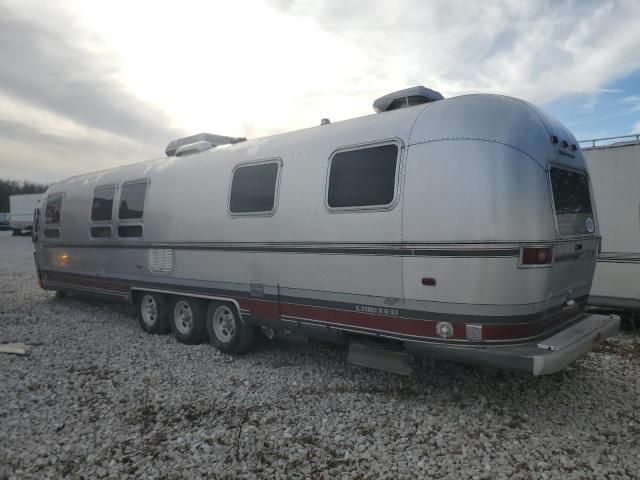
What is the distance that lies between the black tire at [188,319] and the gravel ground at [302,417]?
0.97 feet

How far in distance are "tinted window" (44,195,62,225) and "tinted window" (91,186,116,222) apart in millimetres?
1593

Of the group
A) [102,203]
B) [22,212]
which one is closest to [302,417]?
[102,203]

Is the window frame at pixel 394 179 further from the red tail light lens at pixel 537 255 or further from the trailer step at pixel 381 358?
the trailer step at pixel 381 358

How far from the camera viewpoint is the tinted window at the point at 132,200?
791cm

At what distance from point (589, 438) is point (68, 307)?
32.8ft

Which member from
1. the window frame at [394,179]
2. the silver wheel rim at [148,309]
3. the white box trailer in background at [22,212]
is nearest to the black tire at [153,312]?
the silver wheel rim at [148,309]

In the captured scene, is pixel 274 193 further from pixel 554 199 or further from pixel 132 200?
pixel 132 200

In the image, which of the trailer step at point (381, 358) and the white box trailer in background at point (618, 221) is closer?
the trailer step at point (381, 358)

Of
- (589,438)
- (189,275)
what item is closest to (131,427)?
(189,275)

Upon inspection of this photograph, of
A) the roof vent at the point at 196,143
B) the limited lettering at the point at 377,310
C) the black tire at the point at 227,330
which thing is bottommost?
the black tire at the point at 227,330

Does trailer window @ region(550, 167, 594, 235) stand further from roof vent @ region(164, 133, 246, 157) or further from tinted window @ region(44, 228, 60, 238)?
tinted window @ region(44, 228, 60, 238)

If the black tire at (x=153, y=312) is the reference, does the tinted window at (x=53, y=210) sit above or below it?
above

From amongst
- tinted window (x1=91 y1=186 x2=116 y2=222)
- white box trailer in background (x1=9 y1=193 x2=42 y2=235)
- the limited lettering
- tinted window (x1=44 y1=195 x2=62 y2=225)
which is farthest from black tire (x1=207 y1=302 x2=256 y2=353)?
white box trailer in background (x1=9 y1=193 x2=42 y2=235)

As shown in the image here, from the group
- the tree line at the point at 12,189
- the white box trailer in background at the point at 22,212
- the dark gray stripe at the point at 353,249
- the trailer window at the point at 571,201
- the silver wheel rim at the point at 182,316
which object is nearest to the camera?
the dark gray stripe at the point at 353,249
